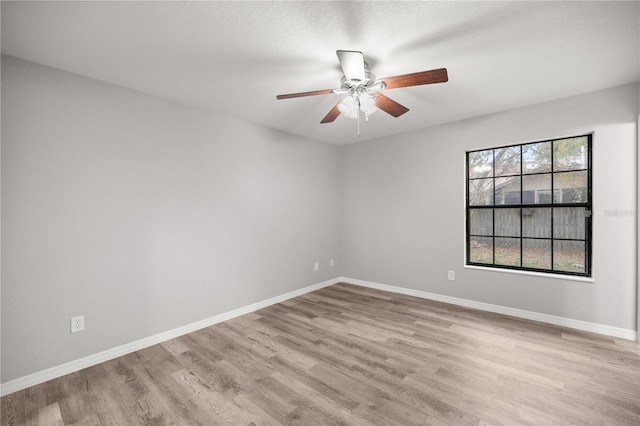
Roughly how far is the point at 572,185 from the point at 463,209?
1114 mm

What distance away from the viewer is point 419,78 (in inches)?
74.0

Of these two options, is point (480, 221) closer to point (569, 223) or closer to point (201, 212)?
point (569, 223)

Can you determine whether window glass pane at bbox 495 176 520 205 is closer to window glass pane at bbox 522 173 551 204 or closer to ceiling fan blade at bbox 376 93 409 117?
window glass pane at bbox 522 173 551 204

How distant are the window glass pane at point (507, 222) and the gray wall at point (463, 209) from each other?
411mm

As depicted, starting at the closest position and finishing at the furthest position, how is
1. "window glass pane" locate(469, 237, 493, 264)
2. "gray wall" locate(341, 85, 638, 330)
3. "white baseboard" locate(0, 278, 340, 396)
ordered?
"white baseboard" locate(0, 278, 340, 396), "gray wall" locate(341, 85, 638, 330), "window glass pane" locate(469, 237, 493, 264)

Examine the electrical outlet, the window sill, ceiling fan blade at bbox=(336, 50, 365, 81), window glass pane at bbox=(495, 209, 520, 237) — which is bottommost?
the electrical outlet

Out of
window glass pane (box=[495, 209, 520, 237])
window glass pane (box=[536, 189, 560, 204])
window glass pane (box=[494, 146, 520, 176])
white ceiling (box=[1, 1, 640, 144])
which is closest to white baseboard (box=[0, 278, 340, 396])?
white ceiling (box=[1, 1, 640, 144])

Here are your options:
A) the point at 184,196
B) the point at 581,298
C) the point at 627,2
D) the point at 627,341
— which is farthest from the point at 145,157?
the point at 627,341

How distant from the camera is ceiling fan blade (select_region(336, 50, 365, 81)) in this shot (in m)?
1.77

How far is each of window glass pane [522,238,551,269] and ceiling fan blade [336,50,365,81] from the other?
2.90 metres

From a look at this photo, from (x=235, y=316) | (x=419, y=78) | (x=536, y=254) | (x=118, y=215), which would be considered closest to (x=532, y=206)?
(x=536, y=254)

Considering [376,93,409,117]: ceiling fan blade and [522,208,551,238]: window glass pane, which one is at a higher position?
[376,93,409,117]: ceiling fan blade

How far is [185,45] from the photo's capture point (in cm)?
201

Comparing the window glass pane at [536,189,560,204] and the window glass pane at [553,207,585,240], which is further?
the window glass pane at [536,189,560,204]
